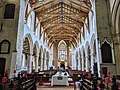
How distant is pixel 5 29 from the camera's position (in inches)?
377

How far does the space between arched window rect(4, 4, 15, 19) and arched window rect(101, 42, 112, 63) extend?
24.3ft

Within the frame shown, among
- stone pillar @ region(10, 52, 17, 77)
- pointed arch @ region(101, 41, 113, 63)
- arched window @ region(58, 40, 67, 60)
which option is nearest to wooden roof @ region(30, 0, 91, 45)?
pointed arch @ region(101, 41, 113, 63)

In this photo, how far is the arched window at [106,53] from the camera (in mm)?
9305

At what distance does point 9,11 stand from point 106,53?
26.7ft

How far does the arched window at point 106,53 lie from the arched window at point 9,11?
741 centimetres

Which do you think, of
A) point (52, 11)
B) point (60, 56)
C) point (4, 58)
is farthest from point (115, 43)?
point (60, 56)

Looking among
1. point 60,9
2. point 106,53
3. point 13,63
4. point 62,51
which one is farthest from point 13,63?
point 62,51

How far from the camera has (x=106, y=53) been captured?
371 inches

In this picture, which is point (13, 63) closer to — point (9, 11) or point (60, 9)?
point (9, 11)

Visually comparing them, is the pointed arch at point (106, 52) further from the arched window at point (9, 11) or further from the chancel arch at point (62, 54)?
the chancel arch at point (62, 54)

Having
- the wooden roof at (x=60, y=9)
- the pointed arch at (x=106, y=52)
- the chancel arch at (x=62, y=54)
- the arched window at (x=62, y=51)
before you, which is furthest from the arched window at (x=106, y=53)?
the arched window at (x=62, y=51)

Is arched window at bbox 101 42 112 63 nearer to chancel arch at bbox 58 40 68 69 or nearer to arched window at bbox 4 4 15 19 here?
arched window at bbox 4 4 15 19

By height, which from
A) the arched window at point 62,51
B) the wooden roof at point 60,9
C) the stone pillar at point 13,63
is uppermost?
the wooden roof at point 60,9

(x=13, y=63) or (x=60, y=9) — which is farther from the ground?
(x=60, y=9)
